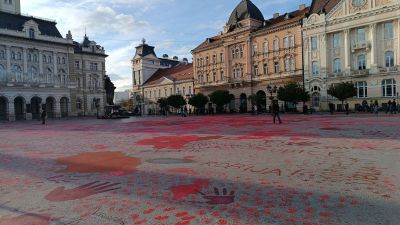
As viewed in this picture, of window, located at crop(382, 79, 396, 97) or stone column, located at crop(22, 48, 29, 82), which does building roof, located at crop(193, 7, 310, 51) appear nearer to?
window, located at crop(382, 79, 396, 97)

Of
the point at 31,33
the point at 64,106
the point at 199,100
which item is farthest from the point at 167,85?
the point at 31,33

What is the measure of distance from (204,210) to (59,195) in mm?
2758

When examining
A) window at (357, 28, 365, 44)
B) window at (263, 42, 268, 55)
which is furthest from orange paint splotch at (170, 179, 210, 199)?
window at (263, 42, 268, 55)

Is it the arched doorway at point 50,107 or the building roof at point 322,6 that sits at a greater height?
the building roof at point 322,6

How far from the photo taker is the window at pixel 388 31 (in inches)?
1667

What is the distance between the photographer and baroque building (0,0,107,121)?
6419cm

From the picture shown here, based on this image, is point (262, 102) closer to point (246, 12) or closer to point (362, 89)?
point (362, 89)

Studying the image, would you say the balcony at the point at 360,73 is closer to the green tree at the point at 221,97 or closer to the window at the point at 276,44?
the window at the point at 276,44

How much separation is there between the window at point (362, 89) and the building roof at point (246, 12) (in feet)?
70.6

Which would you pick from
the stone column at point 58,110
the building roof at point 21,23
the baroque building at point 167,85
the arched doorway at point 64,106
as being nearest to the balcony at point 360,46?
the baroque building at point 167,85

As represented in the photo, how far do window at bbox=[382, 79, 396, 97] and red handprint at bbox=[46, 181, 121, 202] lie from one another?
142ft

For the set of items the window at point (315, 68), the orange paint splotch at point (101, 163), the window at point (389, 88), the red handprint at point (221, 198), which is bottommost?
the red handprint at point (221, 198)

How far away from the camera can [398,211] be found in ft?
15.6

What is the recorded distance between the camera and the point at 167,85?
78875 mm
